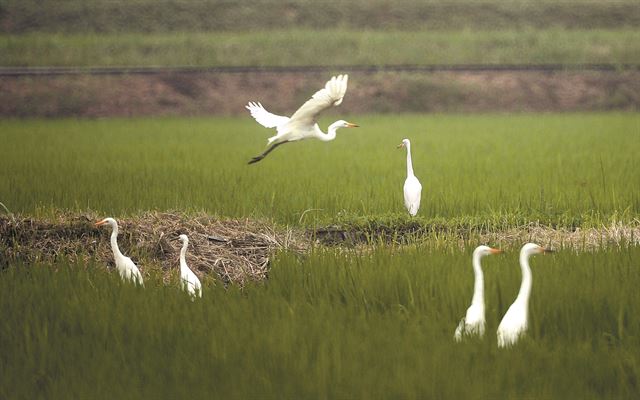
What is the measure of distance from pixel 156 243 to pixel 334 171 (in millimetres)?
5955

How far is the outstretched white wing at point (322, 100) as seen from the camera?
25.2 feet

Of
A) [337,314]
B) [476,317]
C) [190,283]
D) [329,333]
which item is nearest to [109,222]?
[190,283]

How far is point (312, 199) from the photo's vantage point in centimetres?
1007

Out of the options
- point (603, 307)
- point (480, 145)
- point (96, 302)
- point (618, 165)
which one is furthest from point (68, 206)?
point (480, 145)

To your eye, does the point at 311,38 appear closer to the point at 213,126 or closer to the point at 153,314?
the point at 213,126

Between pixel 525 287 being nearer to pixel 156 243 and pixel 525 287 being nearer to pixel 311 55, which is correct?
pixel 156 243

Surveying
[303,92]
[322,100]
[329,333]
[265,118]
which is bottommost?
[329,333]

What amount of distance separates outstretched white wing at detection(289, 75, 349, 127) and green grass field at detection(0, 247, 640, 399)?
1.64 metres

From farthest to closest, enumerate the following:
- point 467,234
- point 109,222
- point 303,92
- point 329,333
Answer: point 303,92 < point 467,234 < point 109,222 < point 329,333

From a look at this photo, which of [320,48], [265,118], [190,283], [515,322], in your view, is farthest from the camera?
[320,48]

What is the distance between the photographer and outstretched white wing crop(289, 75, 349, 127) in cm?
768

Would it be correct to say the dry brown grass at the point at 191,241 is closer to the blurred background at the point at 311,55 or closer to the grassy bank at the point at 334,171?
the grassy bank at the point at 334,171

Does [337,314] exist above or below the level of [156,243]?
below

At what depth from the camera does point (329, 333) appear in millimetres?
4699
